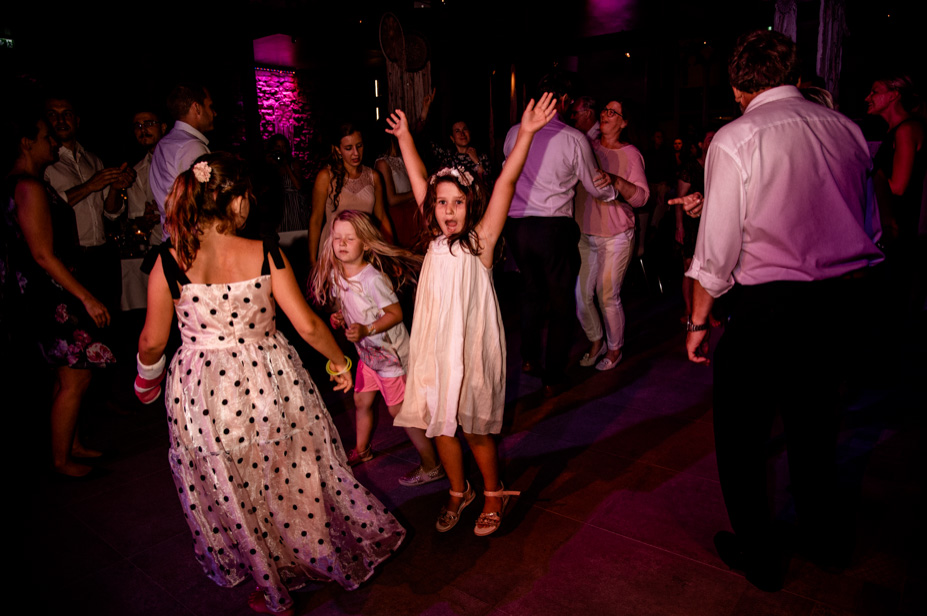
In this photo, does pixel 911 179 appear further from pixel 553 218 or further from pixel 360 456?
pixel 360 456

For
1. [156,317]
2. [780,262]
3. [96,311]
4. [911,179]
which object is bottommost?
[96,311]

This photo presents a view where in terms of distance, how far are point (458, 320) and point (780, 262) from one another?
1.08 metres

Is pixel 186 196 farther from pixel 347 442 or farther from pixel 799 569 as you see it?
pixel 799 569

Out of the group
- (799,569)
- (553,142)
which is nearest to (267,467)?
(799,569)

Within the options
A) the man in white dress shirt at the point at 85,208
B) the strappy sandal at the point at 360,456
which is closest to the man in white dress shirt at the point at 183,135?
the man in white dress shirt at the point at 85,208

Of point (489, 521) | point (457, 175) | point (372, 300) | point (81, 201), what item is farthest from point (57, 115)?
point (489, 521)

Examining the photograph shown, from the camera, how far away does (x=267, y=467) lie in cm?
205

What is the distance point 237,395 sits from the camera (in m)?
1.97

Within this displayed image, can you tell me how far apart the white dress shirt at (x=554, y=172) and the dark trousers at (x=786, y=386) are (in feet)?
6.64

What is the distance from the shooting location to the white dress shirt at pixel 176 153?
338cm

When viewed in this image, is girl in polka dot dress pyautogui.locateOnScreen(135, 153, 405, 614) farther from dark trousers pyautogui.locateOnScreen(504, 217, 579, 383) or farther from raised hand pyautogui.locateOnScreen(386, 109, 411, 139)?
dark trousers pyautogui.locateOnScreen(504, 217, 579, 383)

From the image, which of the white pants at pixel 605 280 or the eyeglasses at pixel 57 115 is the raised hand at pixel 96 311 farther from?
the white pants at pixel 605 280

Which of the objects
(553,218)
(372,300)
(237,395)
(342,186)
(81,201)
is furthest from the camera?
(342,186)

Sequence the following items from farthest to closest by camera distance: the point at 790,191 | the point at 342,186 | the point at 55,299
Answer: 1. the point at 342,186
2. the point at 55,299
3. the point at 790,191
